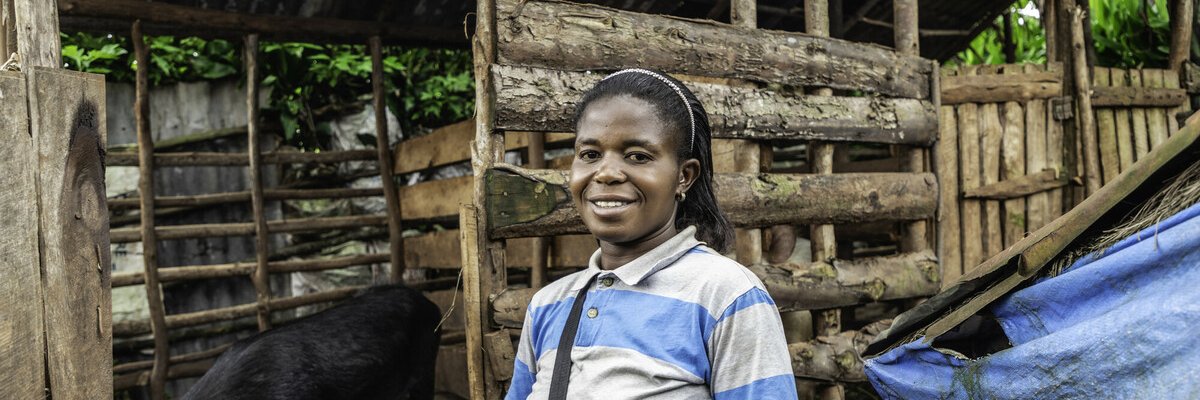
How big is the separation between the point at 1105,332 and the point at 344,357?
3357 mm

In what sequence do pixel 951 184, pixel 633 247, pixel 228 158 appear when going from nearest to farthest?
pixel 633 247 < pixel 951 184 < pixel 228 158

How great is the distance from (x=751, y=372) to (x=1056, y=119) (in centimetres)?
437

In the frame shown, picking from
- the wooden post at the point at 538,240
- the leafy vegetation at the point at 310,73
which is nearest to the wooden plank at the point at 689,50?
the wooden post at the point at 538,240

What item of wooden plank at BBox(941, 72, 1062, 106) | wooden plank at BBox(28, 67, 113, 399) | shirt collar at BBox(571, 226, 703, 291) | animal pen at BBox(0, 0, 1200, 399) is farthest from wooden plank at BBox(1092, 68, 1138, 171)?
wooden plank at BBox(28, 67, 113, 399)

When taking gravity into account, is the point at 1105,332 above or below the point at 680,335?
below

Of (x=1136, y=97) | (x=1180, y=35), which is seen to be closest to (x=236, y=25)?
(x=1136, y=97)

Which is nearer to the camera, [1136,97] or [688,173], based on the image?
[688,173]

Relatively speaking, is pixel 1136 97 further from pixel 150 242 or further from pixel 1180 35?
pixel 150 242

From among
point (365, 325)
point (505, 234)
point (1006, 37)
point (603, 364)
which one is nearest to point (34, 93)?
point (505, 234)

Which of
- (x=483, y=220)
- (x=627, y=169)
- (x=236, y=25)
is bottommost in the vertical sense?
(x=483, y=220)

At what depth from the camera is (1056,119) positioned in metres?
5.06

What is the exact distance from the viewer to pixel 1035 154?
4992mm

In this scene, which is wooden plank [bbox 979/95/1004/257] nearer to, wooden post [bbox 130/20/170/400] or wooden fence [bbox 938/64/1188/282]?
wooden fence [bbox 938/64/1188/282]

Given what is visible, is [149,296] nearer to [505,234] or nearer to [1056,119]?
[505,234]
